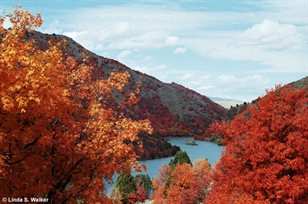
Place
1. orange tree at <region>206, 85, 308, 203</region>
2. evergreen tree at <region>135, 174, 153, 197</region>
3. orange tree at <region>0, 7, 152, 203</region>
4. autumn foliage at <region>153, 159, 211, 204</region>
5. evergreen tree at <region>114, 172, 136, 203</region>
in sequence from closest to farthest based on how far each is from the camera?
orange tree at <region>0, 7, 152, 203</region> → orange tree at <region>206, 85, 308, 203</region> → autumn foliage at <region>153, 159, 211, 204</region> → evergreen tree at <region>114, 172, 136, 203</region> → evergreen tree at <region>135, 174, 153, 197</region>

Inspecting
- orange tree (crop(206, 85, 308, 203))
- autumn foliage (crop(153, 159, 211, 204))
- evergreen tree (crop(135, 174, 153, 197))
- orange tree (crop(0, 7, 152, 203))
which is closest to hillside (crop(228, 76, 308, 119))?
autumn foliage (crop(153, 159, 211, 204))

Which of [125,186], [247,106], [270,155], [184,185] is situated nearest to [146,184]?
[125,186]

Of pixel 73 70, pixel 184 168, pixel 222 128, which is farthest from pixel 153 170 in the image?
pixel 73 70

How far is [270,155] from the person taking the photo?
29.4m

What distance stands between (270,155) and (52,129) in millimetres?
20390

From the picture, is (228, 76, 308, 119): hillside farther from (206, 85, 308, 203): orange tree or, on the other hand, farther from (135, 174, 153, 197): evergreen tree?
(206, 85, 308, 203): orange tree

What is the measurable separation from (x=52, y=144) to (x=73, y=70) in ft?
18.0

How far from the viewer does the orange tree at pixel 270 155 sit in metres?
27.5

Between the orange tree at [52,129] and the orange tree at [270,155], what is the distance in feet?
50.5

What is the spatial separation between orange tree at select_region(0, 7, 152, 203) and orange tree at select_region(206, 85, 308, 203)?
50.5 ft

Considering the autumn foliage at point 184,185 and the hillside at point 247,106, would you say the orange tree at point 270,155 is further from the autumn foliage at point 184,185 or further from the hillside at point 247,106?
the hillside at point 247,106

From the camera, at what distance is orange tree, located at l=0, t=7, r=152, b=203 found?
1225 cm

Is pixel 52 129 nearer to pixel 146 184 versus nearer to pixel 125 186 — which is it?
pixel 125 186

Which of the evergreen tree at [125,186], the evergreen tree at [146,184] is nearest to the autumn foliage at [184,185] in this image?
the evergreen tree at [146,184]
